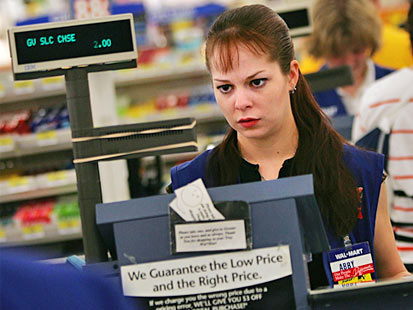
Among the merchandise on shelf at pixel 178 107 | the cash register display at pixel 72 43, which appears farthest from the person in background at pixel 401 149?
the merchandise on shelf at pixel 178 107

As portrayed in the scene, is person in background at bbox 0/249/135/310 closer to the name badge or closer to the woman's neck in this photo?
the name badge

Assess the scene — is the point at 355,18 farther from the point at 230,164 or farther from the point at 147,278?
the point at 147,278

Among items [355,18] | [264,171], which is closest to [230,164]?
[264,171]

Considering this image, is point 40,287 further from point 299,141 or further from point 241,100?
point 299,141

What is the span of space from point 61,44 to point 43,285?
117 centimetres

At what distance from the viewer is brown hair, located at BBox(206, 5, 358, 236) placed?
1816 millimetres

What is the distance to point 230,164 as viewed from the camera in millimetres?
1997

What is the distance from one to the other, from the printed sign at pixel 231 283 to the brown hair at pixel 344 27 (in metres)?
2.59

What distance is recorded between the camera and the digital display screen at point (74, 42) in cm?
172

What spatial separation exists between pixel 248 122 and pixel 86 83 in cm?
42

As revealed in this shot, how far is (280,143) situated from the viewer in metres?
1.99

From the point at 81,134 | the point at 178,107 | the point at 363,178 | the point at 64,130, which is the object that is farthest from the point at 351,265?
the point at 178,107

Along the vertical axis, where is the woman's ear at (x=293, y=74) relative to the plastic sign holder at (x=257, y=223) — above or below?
above

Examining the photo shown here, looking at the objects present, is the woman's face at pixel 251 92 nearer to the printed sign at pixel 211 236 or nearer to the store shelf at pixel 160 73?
the printed sign at pixel 211 236
